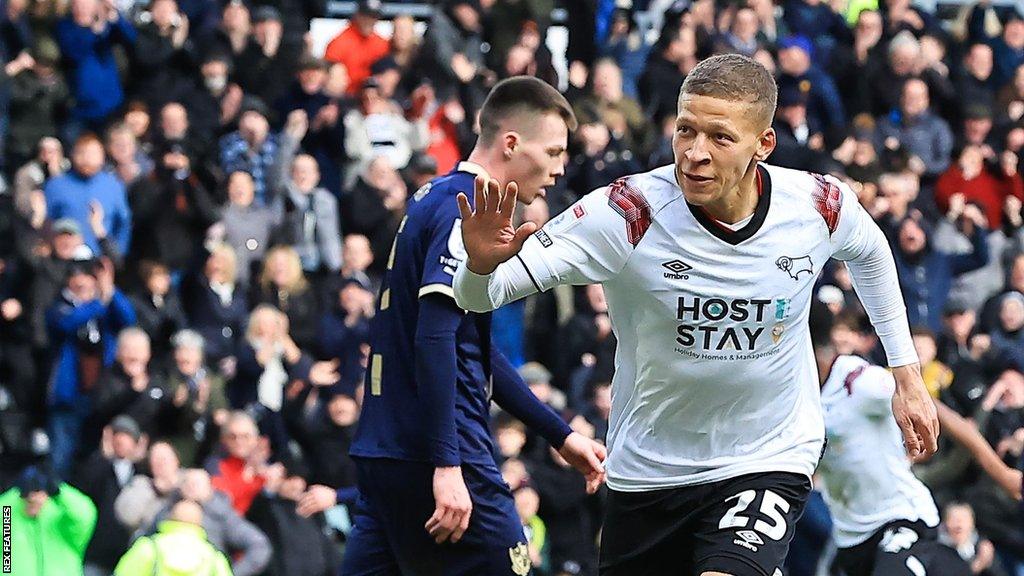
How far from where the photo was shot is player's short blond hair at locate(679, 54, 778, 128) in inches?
244

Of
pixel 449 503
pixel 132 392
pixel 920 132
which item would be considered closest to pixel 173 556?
pixel 132 392

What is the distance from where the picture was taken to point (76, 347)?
13.1 m

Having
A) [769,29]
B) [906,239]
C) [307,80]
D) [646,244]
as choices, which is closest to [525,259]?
[646,244]

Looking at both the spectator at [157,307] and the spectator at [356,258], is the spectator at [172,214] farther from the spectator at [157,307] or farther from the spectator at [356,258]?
the spectator at [356,258]

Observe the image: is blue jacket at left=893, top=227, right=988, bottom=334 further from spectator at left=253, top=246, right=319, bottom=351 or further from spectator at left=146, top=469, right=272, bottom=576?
spectator at left=146, top=469, right=272, bottom=576

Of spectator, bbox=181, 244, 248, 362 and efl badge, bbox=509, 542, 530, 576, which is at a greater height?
efl badge, bbox=509, 542, 530, 576

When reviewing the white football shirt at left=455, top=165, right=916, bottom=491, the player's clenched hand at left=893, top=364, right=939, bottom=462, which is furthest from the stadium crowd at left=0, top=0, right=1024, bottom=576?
the player's clenched hand at left=893, top=364, right=939, bottom=462

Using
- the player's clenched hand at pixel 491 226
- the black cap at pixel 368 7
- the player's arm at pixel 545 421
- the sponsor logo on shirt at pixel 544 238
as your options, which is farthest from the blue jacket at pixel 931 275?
the player's clenched hand at pixel 491 226

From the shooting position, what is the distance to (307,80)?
611 inches

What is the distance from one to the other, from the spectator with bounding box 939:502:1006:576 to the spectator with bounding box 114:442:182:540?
5200 millimetres

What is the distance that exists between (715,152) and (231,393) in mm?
7779

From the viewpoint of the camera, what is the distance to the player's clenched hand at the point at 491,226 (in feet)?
18.2

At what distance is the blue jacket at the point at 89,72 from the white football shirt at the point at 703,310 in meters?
9.09

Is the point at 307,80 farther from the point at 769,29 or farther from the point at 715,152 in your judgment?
the point at 715,152
